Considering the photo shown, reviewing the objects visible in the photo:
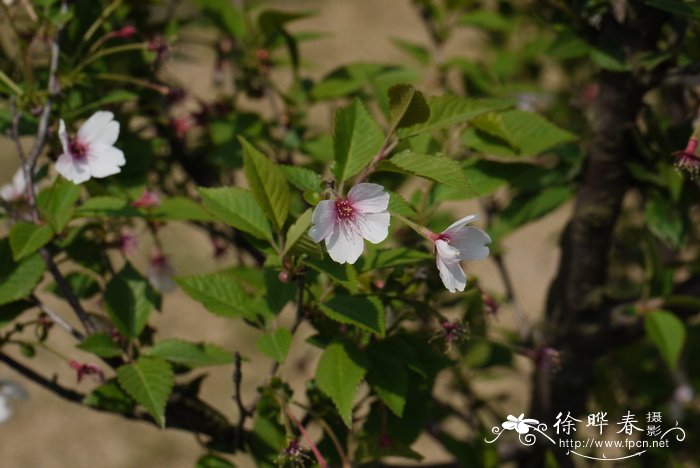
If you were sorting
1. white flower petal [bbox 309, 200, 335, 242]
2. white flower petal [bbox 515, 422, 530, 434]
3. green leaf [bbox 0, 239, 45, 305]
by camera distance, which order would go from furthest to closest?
white flower petal [bbox 515, 422, 530, 434] → green leaf [bbox 0, 239, 45, 305] → white flower petal [bbox 309, 200, 335, 242]

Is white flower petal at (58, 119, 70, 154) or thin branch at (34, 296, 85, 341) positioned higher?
white flower petal at (58, 119, 70, 154)

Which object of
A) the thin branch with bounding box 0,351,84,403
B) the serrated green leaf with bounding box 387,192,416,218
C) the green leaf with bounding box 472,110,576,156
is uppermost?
the green leaf with bounding box 472,110,576,156

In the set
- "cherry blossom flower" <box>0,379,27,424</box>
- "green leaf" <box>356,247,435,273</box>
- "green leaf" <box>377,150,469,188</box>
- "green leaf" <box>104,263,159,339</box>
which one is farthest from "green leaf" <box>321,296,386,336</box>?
"cherry blossom flower" <box>0,379,27,424</box>

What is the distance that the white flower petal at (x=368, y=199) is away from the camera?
77 centimetres

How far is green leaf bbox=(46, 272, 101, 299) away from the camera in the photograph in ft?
3.77

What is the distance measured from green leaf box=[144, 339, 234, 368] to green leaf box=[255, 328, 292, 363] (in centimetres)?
10

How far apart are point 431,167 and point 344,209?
0.09 meters

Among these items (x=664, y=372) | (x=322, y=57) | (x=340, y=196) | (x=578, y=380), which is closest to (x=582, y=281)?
(x=578, y=380)

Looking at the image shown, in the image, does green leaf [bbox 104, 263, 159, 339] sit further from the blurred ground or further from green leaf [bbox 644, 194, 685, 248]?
the blurred ground

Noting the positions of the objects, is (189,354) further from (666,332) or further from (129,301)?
(666,332)

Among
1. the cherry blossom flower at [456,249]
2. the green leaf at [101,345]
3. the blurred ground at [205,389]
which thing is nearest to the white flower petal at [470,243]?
the cherry blossom flower at [456,249]

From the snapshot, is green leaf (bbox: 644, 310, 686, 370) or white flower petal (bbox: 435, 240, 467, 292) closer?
white flower petal (bbox: 435, 240, 467, 292)

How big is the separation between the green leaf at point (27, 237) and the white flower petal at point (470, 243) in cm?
47

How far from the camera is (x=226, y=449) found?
3.60ft
